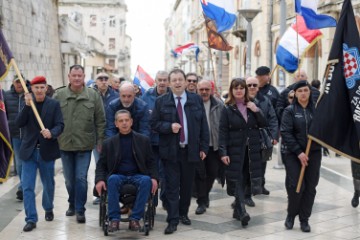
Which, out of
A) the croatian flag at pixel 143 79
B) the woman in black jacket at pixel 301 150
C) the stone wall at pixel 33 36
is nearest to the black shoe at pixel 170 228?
the woman in black jacket at pixel 301 150

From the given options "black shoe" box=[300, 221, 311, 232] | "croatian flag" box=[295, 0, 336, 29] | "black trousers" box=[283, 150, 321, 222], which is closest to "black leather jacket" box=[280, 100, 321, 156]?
"black trousers" box=[283, 150, 321, 222]

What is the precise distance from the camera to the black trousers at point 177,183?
25.0 feet

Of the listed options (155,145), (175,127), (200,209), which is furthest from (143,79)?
(175,127)

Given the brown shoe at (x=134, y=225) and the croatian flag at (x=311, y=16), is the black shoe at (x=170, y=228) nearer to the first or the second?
the brown shoe at (x=134, y=225)

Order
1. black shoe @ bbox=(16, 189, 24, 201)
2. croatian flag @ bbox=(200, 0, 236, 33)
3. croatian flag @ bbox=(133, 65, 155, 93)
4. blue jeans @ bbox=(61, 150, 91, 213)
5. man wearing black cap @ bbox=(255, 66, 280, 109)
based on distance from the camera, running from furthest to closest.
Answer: croatian flag @ bbox=(133, 65, 155, 93) → croatian flag @ bbox=(200, 0, 236, 33) → man wearing black cap @ bbox=(255, 66, 280, 109) → black shoe @ bbox=(16, 189, 24, 201) → blue jeans @ bbox=(61, 150, 91, 213)

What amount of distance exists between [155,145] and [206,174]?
89 cm

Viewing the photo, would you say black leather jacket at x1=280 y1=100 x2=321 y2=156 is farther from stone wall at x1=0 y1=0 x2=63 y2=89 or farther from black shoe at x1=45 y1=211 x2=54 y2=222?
stone wall at x1=0 y1=0 x2=63 y2=89

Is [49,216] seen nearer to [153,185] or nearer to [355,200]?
[153,185]

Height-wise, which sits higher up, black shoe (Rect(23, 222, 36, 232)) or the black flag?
the black flag

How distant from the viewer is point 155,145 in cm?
859

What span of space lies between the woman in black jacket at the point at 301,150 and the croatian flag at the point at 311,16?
5348mm

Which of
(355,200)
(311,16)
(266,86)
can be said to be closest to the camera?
(355,200)

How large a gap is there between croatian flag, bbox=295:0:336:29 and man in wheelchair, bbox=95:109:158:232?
247 inches

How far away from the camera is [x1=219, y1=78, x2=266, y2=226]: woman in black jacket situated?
25.9 feet
